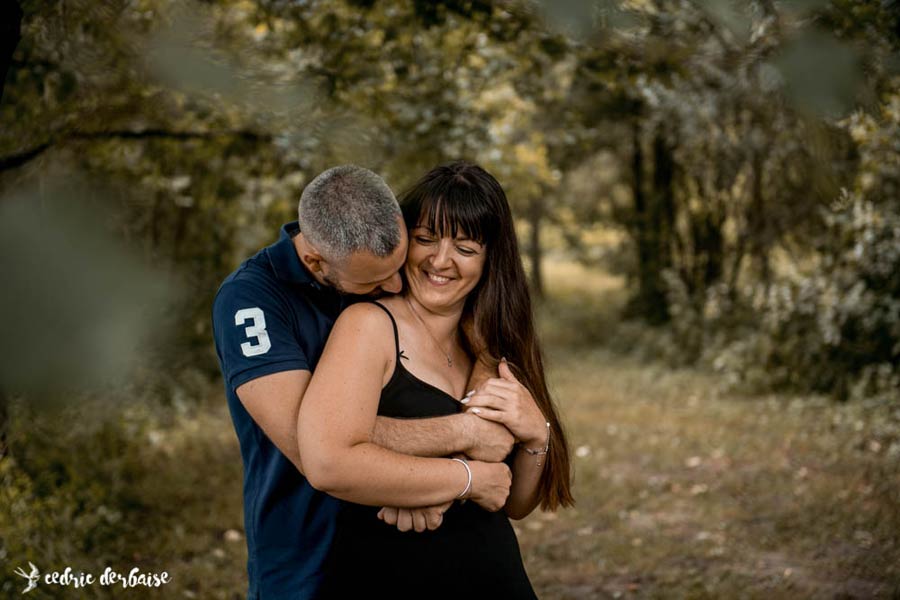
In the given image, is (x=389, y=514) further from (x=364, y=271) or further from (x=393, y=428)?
(x=364, y=271)

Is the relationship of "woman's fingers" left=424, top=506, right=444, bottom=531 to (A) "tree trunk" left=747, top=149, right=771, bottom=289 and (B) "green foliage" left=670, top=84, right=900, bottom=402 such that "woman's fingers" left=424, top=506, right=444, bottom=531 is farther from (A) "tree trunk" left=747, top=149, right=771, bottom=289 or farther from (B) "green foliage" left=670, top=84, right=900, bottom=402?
(A) "tree trunk" left=747, top=149, right=771, bottom=289

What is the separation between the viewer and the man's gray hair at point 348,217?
2018mm

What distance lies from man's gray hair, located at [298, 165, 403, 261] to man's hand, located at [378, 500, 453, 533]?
66 centimetres

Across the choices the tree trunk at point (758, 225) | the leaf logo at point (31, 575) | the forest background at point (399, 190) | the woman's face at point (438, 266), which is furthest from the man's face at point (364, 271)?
the tree trunk at point (758, 225)

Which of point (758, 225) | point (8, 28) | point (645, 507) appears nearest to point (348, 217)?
point (8, 28)

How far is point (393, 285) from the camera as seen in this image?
2209 millimetres

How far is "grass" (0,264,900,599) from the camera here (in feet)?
14.1

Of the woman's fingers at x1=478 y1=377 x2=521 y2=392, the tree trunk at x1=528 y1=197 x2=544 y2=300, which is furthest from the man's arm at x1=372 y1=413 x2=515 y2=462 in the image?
the tree trunk at x1=528 y1=197 x2=544 y2=300

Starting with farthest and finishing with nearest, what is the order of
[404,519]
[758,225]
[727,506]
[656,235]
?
1. [656,235]
2. [758,225]
3. [727,506]
4. [404,519]

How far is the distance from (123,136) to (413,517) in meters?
3.20

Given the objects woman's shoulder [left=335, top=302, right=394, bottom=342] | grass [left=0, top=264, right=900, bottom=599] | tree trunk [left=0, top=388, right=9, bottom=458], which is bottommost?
grass [left=0, top=264, right=900, bottom=599]

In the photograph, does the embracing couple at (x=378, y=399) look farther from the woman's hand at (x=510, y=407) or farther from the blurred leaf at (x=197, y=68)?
the blurred leaf at (x=197, y=68)

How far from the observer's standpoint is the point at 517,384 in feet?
7.64

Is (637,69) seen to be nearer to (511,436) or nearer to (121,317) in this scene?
(511,436)
